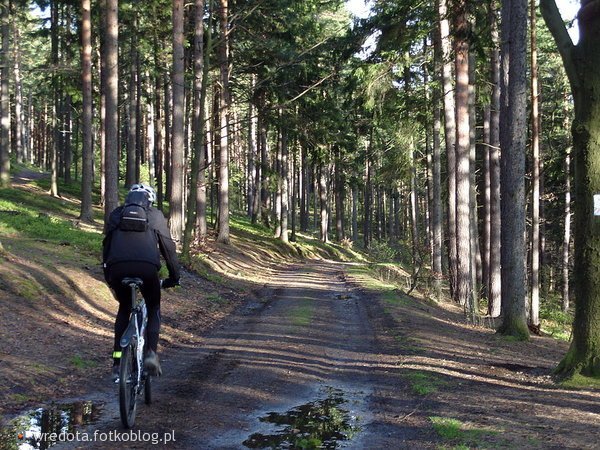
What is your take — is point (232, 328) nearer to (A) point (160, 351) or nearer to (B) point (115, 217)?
(A) point (160, 351)

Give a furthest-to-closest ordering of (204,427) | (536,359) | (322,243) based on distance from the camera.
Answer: (322,243) → (536,359) → (204,427)

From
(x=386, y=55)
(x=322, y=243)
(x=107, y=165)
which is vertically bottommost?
(x=322, y=243)

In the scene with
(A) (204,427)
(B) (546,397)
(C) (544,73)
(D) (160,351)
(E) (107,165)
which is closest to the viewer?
(A) (204,427)

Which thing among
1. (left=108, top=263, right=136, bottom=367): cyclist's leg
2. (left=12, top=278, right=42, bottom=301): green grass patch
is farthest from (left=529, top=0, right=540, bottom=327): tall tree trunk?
(left=108, top=263, right=136, bottom=367): cyclist's leg

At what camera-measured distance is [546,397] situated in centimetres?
750

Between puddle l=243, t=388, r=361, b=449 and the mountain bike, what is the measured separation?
3.71ft

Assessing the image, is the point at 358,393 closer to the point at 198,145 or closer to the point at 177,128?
the point at 198,145

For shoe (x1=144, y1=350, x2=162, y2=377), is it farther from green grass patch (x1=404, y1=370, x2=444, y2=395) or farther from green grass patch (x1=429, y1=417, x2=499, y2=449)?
green grass patch (x1=404, y1=370, x2=444, y2=395)

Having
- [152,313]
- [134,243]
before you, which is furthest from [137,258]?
[152,313]

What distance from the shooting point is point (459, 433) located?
5789 millimetres

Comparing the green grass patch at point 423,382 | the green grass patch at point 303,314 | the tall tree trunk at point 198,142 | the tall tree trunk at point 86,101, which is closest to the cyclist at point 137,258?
the green grass patch at point 423,382

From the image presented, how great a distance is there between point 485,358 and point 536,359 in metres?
1.20

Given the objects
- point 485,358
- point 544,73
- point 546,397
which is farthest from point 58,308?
point 544,73

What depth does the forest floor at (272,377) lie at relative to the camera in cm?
571
